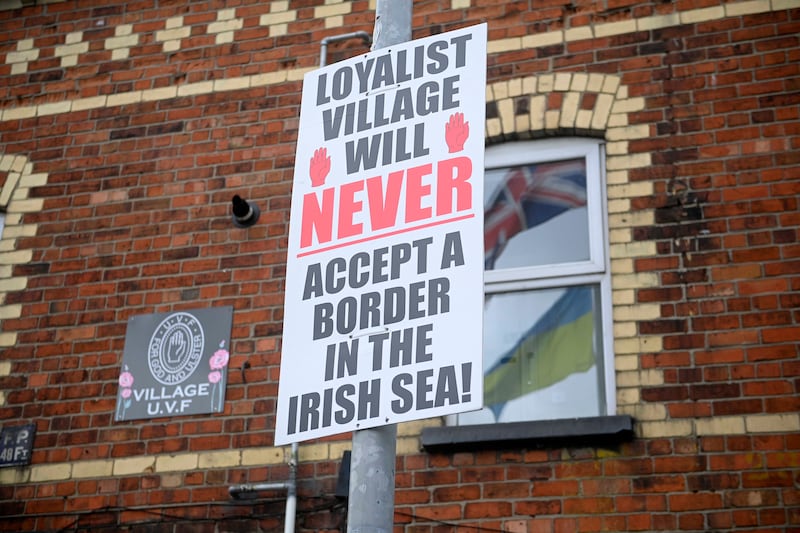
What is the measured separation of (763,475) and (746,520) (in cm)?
26

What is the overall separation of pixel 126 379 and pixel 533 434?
262 cm

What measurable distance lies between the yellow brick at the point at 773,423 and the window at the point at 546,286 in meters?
0.76

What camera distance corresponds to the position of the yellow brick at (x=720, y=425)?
6.01 m

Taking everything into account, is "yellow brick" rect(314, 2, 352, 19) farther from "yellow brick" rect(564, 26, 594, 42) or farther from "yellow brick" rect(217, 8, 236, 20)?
"yellow brick" rect(564, 26, 594, 42)

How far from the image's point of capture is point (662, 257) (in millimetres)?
6555

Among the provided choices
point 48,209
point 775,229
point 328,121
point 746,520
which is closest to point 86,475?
point 48,209

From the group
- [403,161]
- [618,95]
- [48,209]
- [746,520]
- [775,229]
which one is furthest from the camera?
[48,209]

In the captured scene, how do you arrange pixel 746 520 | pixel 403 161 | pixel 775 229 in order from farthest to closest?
pixel 775 229 → pixel 746 520 → pixel 403 161

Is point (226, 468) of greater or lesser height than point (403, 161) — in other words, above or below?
below

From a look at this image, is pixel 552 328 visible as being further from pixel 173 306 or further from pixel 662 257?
pixel 173 306

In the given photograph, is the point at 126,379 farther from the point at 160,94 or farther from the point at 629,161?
the point at 629,161

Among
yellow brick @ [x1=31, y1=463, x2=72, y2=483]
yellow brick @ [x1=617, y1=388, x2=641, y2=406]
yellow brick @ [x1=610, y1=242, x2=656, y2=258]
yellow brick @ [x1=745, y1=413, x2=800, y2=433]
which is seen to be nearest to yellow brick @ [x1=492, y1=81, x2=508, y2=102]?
yellow brick @ [x1=610, y1=242, x2=656, y2=258]

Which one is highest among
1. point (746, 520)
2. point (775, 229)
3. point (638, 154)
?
point (638, 154)

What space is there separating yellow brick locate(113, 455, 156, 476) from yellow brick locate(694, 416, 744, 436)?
3172mm
